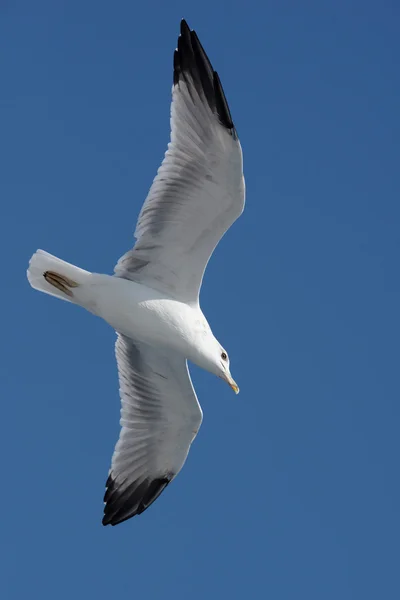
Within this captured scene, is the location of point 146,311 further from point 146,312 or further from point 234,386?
point 234,386

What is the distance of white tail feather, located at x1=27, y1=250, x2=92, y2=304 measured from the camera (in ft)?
→ 34.0

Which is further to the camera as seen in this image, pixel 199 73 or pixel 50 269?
pixel 50 269

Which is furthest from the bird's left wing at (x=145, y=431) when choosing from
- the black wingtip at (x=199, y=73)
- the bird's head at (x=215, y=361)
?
the black wingtip at (x=199, y=73)

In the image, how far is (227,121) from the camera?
9945 millimetres

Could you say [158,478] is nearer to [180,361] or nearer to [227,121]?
[180,361]

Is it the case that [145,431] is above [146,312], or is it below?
below

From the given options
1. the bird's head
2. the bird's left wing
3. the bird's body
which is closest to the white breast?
the bird's body

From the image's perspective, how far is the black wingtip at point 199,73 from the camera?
32.8ft

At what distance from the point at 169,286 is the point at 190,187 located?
102 cm

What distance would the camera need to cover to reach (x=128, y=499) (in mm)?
11766

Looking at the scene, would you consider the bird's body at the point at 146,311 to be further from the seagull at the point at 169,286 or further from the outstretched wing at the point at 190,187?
the outstretched wing at the point at 190,187

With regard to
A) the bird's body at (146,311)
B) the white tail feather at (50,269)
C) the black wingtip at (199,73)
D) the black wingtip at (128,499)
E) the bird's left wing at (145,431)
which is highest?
the black wingtip at (199,73)

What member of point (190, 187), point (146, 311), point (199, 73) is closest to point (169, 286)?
point (146, 311)

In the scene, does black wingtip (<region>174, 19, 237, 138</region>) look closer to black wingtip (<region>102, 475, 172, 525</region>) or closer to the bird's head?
the bird's head
